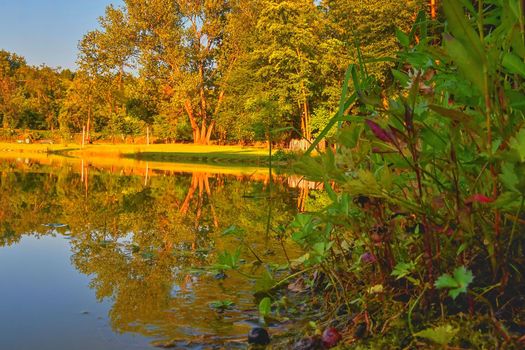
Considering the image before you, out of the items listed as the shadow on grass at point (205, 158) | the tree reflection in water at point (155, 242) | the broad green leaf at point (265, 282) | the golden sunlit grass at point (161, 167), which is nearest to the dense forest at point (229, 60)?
the shadow on grass at point (205, 158)

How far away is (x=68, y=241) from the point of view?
487 centimetres

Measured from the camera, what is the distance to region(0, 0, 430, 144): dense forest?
3172 cm

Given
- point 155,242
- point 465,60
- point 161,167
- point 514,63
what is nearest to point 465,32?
point 465,60

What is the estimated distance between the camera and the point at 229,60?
42906 millimetres

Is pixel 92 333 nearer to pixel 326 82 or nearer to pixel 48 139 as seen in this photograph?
pixel 326 82

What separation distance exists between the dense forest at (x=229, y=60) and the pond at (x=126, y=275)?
23.3 meters

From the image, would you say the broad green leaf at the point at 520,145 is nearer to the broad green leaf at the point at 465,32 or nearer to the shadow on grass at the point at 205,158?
Result: the broad green leaf at the point at 465,32

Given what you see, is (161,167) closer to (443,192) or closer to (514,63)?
(443,192)

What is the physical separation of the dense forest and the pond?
919 inches

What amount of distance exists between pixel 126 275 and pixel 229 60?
40.8 meters

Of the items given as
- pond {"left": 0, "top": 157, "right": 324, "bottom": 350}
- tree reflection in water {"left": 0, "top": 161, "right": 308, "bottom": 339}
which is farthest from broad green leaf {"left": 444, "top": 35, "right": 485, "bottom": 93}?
tree reflection in water {"left": 0, "top": 161, "right": 308, "bottom": 339}

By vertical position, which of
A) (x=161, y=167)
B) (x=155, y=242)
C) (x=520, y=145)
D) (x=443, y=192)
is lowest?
(x=161, y=167)

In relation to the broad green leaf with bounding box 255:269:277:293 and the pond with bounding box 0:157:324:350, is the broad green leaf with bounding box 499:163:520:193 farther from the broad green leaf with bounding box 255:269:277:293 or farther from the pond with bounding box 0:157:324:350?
the broad green leaf with bounding box 255:269:277:293

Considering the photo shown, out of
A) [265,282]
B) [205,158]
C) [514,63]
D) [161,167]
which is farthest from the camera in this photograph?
[205,158]
